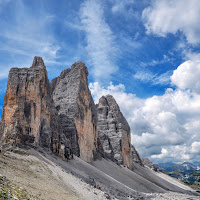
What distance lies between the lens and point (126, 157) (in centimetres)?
7388

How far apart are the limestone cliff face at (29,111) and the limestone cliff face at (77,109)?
752cm

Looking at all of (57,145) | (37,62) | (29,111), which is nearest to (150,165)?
(57,145)

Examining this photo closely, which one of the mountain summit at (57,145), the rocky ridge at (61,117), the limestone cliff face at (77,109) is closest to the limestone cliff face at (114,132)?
the rocky ridge at (61,117)

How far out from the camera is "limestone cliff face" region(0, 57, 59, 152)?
32.8 meters

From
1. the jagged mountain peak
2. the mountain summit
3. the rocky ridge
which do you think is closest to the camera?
the mountain summit

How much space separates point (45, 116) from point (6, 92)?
26.3 ft

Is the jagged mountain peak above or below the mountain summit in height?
above

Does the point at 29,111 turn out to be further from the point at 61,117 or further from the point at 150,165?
the point at 150,165

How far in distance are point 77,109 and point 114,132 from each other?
95.0 feet

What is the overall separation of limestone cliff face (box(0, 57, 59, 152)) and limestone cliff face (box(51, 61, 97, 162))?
7520mm

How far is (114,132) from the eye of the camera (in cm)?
7812

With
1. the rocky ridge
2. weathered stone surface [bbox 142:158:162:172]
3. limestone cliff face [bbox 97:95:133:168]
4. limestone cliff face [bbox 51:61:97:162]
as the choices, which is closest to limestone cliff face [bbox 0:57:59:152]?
the rocky ridge

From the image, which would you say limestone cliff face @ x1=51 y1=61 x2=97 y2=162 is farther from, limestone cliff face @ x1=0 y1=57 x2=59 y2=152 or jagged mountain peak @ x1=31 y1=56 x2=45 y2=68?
jagged mountain peak @ x1=31 y1=56 x2=45 y2=68

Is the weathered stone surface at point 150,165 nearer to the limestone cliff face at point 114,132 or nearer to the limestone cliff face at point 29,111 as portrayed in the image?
the limestone cliff face at point 114,132
